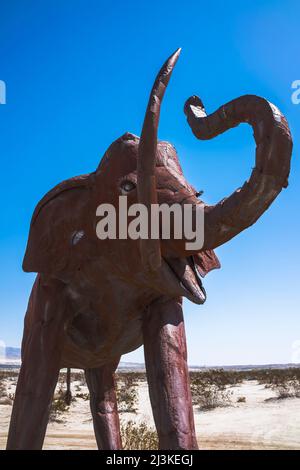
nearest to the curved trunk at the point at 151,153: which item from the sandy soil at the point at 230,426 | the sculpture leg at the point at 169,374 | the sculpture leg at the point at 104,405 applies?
the sculpture leg at the point at 169,374

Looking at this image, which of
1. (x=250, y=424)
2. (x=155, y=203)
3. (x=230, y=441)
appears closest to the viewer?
(x=155, y=203)

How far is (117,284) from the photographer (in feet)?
11.5

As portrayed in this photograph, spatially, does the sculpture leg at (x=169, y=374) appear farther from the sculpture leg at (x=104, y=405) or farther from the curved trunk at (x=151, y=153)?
the sculpture leg at (x=104, y=405)

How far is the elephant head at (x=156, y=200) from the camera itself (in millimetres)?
2523

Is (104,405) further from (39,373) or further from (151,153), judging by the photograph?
(151,153)

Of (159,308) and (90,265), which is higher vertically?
(90,265)

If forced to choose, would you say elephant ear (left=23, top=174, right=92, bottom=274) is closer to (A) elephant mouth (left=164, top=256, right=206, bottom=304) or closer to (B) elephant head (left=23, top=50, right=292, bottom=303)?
(B) elephant head (left=23, top=50, right=292, bottom=303)

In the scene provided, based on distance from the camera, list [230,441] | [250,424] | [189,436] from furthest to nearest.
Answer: [250,424], [230,441], [189,436]

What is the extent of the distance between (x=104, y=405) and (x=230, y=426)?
7761mm

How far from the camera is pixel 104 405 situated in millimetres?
4664

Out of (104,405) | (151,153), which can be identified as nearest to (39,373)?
(104,405)
